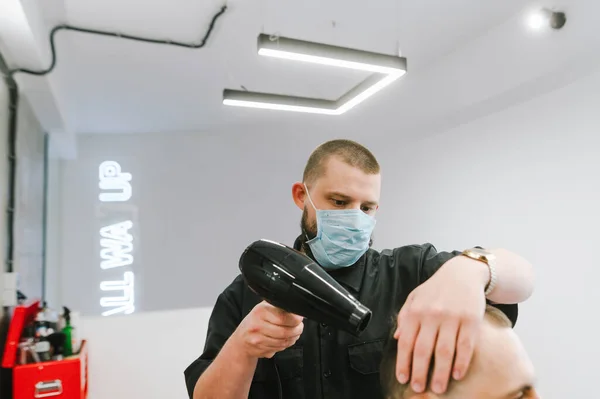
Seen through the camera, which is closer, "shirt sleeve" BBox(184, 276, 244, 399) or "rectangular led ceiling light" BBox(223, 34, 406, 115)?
"shirt sleeve" BBox(184, 276, 244, 399)

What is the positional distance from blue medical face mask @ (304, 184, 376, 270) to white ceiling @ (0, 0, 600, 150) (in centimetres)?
202

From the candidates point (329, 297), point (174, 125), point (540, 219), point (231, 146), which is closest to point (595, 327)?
point (540, 219)

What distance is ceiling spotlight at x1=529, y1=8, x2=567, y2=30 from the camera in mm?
3248

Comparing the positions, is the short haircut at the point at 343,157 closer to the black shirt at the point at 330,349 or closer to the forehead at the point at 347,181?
the forehead at the point at 347,181

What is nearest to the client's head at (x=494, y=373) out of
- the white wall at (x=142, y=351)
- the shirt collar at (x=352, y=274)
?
the shirt collar at (x=352, y=274)

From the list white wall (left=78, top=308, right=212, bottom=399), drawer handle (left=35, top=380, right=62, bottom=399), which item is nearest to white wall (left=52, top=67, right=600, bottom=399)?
white wall (left=78, top=308, right=212, bottom=399)

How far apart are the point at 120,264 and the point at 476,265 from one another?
5129 mm

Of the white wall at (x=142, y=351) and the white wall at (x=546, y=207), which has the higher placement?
the white wall at (x=546, y=207)

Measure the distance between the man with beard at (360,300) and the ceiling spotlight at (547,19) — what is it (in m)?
2.69

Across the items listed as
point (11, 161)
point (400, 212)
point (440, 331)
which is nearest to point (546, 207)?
point (400, 212)

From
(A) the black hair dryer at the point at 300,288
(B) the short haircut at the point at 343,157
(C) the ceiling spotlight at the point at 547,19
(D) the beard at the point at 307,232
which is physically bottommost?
(A) the black hair dryer at the point at 300,288

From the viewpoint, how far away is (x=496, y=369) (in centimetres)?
81

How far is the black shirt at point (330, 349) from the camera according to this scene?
1.29 m

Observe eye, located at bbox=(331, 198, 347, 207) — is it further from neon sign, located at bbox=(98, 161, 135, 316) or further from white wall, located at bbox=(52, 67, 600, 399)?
neon sign, located at bbox=(98, 161, 135, 316)
